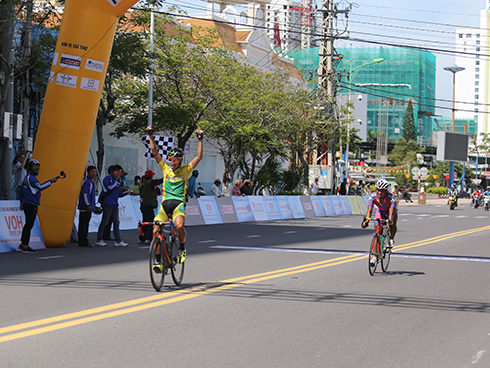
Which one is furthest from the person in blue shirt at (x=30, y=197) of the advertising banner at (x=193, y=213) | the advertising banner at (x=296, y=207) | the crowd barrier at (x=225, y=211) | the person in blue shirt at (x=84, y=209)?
the advertising banner at (x=296, y=207)

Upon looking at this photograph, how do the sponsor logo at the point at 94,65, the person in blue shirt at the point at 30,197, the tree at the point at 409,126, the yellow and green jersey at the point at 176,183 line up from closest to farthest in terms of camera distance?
the yellow and green jersey at the point at 176,183, the person in blue shirt at the point at 30,197, the sponsor logo at the point at 94,65, the tree at the point at 409,126

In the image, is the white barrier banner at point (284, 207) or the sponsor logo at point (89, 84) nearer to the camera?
the sponsor logo at point (89, 84)

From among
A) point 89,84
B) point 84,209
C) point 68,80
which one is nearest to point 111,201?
point 84,209

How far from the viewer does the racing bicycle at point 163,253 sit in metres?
7.99

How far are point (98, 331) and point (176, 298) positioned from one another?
184cm

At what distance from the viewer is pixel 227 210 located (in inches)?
907

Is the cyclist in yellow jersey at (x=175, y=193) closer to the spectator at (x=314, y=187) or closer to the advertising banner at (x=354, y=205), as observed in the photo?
the advertising banner at (x=354, y=205)

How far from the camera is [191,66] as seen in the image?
28.5m

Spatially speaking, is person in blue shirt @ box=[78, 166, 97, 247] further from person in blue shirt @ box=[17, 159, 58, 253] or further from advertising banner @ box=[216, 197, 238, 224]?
advertising banner @ box=[216, 197, 238, 224]

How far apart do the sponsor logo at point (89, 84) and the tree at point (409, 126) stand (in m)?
117

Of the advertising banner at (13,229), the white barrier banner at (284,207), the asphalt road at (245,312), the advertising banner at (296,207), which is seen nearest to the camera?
the asphalt road at (245,312)

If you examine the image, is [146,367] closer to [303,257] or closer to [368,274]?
[368,274]

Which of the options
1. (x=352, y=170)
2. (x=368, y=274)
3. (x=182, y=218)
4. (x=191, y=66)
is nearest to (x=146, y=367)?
(x=182, y=218)

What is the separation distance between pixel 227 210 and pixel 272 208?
10.1 ft
